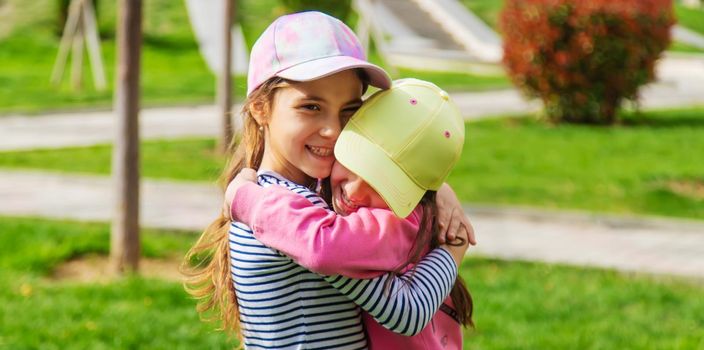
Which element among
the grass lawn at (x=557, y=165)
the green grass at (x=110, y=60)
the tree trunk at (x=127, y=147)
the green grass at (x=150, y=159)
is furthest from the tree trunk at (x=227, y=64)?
the tree trunk at (x=127, y=147)

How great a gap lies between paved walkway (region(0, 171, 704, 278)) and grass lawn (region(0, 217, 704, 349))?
52 centimetres

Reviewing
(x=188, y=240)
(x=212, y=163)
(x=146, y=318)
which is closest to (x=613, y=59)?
(x=212, y=163)

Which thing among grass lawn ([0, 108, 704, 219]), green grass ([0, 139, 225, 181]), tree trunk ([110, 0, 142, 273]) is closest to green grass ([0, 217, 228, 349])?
tree trunk ([110, 0, 142, 273])

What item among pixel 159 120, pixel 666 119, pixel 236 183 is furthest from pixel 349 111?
pixel 666 119

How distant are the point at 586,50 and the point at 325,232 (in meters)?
13.0

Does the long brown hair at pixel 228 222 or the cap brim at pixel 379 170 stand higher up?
the cap brim at pixel 379 170

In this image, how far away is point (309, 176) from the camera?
85.8 inches

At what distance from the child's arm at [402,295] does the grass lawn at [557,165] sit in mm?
5288

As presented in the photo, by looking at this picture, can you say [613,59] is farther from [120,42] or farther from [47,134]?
[120,42]

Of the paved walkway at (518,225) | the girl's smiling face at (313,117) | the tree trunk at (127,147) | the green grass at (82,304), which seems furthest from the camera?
the paved walkway at (518,225)

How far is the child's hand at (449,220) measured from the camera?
2186 mm

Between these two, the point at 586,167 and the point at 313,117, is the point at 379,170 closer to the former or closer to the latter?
the point at 313,117

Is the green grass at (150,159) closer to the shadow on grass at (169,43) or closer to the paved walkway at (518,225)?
the paved walkway at (518,225)

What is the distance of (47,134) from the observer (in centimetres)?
1265
